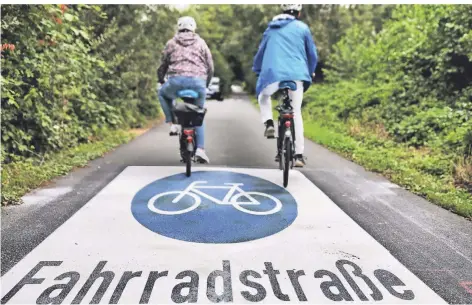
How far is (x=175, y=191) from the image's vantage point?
5.41 m

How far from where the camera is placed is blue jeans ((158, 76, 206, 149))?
6242mm

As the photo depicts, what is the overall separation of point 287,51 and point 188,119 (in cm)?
174

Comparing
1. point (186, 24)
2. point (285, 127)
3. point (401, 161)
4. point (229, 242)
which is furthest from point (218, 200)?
point (401, 161)

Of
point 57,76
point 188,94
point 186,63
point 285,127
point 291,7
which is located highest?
point 291,7

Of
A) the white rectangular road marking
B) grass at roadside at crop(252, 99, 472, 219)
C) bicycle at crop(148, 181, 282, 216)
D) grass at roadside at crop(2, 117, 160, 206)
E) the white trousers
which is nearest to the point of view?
the white rectangular road marking

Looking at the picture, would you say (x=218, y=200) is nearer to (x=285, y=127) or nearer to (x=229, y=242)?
(x=229, y=242)

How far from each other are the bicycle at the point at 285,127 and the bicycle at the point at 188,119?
1.22m

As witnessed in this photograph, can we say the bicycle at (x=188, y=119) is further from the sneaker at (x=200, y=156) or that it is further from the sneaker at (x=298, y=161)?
the sneaker at (x=298, y=161)

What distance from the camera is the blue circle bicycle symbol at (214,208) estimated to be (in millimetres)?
4035

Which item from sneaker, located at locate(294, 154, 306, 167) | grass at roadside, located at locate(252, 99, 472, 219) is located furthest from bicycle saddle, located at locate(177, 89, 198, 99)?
grass at roadside, located at locate(252, 99, 472, 219)

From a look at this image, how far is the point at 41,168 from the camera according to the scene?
6.27 meters

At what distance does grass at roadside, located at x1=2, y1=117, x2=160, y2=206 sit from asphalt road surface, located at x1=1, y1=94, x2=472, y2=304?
0.21m

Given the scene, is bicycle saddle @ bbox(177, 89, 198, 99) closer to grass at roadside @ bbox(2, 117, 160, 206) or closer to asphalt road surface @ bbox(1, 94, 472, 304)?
asphalt road surface @ bbox(1, 94, 472, 304)

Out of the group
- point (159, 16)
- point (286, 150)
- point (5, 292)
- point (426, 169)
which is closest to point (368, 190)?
point (286, 150)
